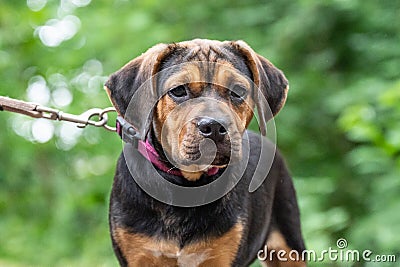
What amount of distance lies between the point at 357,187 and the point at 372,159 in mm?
1307

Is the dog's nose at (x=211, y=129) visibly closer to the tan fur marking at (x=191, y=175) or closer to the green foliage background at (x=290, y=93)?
the tan fur marking at (x=191, y=175)

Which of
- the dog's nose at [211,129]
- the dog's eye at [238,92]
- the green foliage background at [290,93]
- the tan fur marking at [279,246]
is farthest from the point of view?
the green foliage background at [290,93]

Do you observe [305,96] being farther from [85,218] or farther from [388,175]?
[85,218]

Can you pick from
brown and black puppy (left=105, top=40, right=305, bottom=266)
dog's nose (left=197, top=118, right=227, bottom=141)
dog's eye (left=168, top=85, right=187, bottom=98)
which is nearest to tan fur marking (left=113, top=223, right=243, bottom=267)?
brown and black puppy (left=105, top=40, right=305, bottom=266)

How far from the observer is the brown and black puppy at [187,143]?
3488mm

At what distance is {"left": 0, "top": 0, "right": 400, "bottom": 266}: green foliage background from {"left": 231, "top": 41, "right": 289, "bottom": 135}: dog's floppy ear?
7.24ft

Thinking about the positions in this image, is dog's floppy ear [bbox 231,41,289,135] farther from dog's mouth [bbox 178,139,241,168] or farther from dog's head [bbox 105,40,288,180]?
dog's mouth [bbox 178,139,241,168]

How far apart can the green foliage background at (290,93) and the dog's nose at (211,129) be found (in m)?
2.77

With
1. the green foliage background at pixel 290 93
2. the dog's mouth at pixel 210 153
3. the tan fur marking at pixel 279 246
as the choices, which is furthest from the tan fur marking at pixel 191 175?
the green foliage background at pixel 290 93

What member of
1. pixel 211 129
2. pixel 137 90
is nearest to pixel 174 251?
pixel 211 129

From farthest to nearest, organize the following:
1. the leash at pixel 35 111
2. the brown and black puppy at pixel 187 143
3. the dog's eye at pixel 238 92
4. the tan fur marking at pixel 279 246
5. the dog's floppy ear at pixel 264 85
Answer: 1. the tan fur marking at pixel 279 246
2. the leash at pixel 35 111
3. the dog's floppy ear at pixel 264 85
4. the dog's eye at pixel 238 92
5. the brown and black puppy at pixel 187 143

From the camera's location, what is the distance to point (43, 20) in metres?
8.32

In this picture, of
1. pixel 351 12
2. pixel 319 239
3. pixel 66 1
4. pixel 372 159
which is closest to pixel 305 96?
pixel 351 12

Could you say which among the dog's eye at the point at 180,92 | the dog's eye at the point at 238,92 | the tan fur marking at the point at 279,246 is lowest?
the tan fur marking at the point at 279,246
